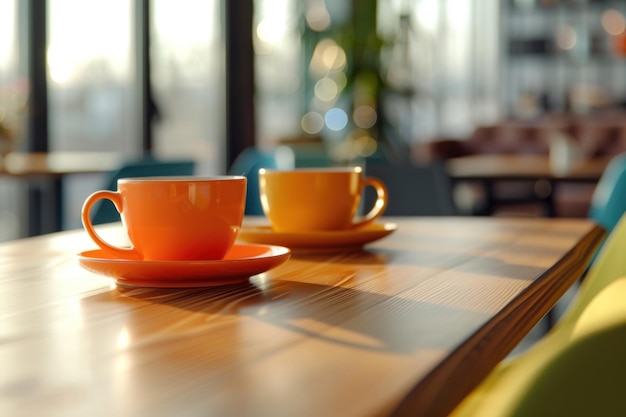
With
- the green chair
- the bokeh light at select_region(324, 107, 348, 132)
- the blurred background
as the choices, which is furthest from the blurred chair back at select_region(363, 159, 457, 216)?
the bokeh light at select_region(324, 107, 348, 132)

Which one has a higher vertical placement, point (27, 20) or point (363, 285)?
point (27, 20)

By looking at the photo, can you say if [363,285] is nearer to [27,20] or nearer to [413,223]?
[413,223]

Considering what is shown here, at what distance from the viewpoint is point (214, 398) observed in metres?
0.41

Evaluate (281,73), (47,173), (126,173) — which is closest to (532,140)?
(281,73)

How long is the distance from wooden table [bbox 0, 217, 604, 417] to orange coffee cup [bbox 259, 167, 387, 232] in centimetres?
7

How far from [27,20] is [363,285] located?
3.47 metres

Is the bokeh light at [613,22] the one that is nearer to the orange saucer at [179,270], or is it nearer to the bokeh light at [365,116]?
the bokeh light at [365,116]

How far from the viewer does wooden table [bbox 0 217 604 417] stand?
1.37ft

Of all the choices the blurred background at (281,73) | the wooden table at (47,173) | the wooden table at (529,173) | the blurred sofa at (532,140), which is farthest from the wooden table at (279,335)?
the blurred sofa at (532,140)

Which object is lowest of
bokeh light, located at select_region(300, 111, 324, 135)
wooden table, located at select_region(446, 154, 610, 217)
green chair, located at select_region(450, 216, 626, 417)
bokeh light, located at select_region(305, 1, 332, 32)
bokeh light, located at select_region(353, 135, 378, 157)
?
wooden table, located at select_region(446, 154, 610, 217)

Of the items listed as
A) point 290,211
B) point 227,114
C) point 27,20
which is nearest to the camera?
point 290,211

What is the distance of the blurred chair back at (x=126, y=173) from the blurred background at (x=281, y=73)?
0.80 meters

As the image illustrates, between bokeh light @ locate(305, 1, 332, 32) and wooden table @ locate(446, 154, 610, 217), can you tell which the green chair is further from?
bokeh light @ locate(305, 1, 332, 32)

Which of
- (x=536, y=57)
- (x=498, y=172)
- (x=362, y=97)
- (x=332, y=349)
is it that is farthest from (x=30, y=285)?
(x=536, y=57)
